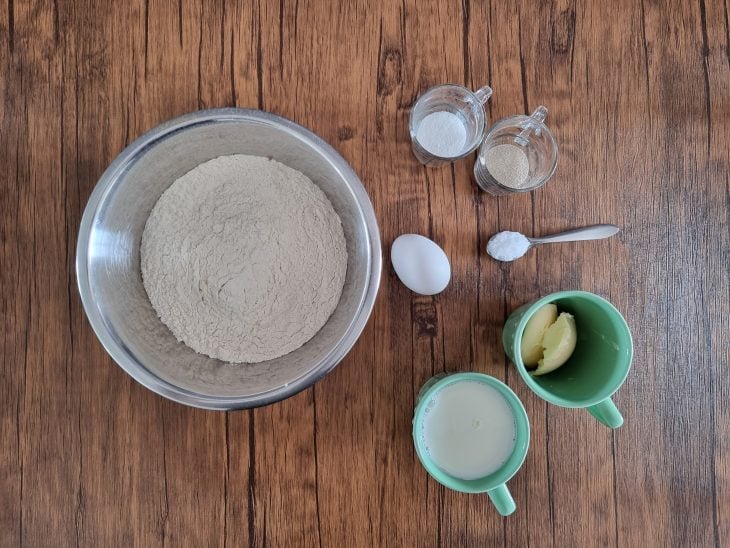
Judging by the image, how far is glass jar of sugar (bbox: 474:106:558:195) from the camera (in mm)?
830

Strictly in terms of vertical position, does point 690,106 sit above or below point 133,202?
above

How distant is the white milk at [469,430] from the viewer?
2.59 ft

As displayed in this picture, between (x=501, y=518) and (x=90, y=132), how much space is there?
0.88 meters

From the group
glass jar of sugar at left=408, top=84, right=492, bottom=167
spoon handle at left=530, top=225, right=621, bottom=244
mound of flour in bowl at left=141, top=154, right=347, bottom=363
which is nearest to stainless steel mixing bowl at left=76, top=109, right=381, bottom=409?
mound of flour in bowl at left=141, top=154, right=347, bottom=363

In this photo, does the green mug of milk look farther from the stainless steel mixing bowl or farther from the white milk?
the stainless steel mixing bowl

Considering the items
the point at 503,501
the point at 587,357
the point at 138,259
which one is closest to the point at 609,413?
the point at 587,357

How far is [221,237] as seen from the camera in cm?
74

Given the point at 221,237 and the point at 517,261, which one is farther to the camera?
the point at 517,261

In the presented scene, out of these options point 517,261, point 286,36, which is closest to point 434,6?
point 286,36

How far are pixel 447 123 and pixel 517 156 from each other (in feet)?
0.40

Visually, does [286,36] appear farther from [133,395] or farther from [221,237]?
[133,395]

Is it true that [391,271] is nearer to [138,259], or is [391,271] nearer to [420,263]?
[420,263]

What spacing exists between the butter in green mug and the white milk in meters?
0.08

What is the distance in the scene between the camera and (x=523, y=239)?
83 centimetres
